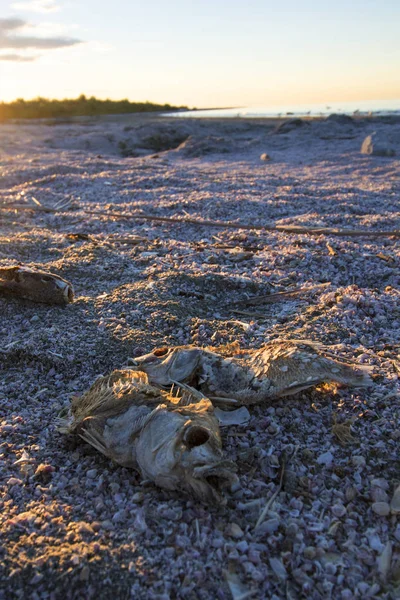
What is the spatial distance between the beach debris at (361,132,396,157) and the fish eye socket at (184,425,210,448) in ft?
34.7

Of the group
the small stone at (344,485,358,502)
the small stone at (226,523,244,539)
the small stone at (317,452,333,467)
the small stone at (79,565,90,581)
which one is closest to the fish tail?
the small stone at (317,452,333,467)

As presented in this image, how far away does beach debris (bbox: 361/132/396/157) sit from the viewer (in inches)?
424

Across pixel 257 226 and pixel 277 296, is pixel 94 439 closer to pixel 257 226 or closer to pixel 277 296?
pixel 277 296

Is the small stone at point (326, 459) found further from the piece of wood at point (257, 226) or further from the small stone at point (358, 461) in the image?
the piece of wood at point (257, 226)

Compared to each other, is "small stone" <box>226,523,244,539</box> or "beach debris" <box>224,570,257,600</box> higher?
"small stone" <box>226,523,244,539</box>

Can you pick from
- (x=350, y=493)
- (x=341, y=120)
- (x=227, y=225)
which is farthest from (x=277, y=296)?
(x=341, y=120)

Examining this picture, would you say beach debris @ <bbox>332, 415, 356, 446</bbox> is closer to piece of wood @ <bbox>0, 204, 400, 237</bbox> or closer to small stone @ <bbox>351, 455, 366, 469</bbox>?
small stone @ <bbox>351, 455, 366, 469</bbox>

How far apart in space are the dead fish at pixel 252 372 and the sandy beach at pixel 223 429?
7cm

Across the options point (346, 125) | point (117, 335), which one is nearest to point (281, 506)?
point (117, 335)

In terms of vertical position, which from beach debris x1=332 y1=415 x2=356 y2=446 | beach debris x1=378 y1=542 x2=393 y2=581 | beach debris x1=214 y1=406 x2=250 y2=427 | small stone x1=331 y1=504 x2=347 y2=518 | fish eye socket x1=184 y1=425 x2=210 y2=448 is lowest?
beach debris x1=378 y1=542 x2=393 y2=581

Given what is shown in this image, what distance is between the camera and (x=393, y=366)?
2408mm

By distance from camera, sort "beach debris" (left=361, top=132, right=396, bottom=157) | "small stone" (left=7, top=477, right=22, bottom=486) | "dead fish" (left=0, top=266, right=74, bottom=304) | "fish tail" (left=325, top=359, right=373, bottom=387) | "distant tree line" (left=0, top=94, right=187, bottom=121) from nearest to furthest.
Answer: "small stone" (left=7, top=477, right=22, bottom=486) < "fish tail" (left=325, top=359, right=373, bottom=387) < "dead fish" (left=0, top=266, right=74, bottom=304) < "beach debris" (left=361, top=132, right=396, bottom=157) < "distant tree line" (left=0, top=94, right=187, bottom=121)

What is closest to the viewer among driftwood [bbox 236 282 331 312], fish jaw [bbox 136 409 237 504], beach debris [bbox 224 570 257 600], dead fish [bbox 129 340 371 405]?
beach debris [bbox 224 570 257 600]

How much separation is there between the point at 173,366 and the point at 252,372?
13.9 inches
